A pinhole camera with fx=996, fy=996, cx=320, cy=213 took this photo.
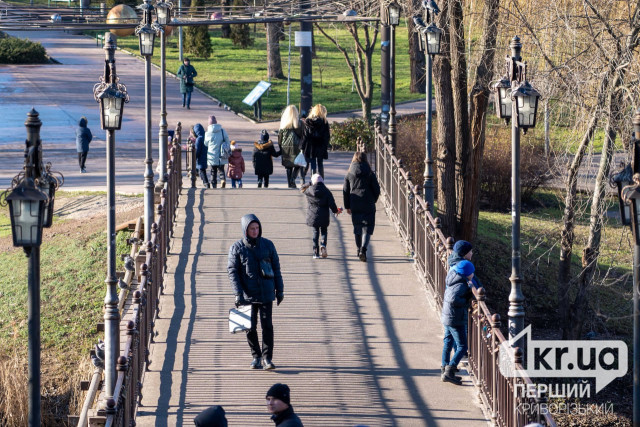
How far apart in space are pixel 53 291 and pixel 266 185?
16.1ft

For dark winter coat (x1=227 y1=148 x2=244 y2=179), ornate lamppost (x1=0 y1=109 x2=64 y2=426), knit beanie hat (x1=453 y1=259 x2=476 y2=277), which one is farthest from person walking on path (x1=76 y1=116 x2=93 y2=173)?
ornate lamppost (x1=0 y1=109 x2=64 y2=426)

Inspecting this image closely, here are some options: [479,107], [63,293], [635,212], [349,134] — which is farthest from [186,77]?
[635,212]

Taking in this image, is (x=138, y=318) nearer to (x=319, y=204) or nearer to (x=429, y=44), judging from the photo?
(x=319, y=204)

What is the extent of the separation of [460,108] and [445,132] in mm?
547

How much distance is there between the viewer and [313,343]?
480 inches

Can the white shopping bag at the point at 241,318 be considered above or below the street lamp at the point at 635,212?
below

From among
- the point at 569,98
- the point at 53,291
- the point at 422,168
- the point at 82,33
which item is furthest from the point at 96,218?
the point at 82,33

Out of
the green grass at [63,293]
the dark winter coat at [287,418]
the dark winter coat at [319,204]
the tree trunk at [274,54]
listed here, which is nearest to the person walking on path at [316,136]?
the green grass at [63,293]

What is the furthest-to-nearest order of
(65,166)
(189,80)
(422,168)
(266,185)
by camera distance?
(189,80) → (65,166) → (422,168) → (266,185)

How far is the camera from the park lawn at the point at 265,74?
125ft

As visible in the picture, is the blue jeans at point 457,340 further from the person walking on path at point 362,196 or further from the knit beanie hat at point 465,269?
the person walking on path at point 362,196

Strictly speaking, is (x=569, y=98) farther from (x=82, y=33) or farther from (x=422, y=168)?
(x=82, y=33)

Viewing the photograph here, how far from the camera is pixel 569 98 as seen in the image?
16172 mm

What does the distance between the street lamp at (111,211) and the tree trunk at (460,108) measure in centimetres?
854
